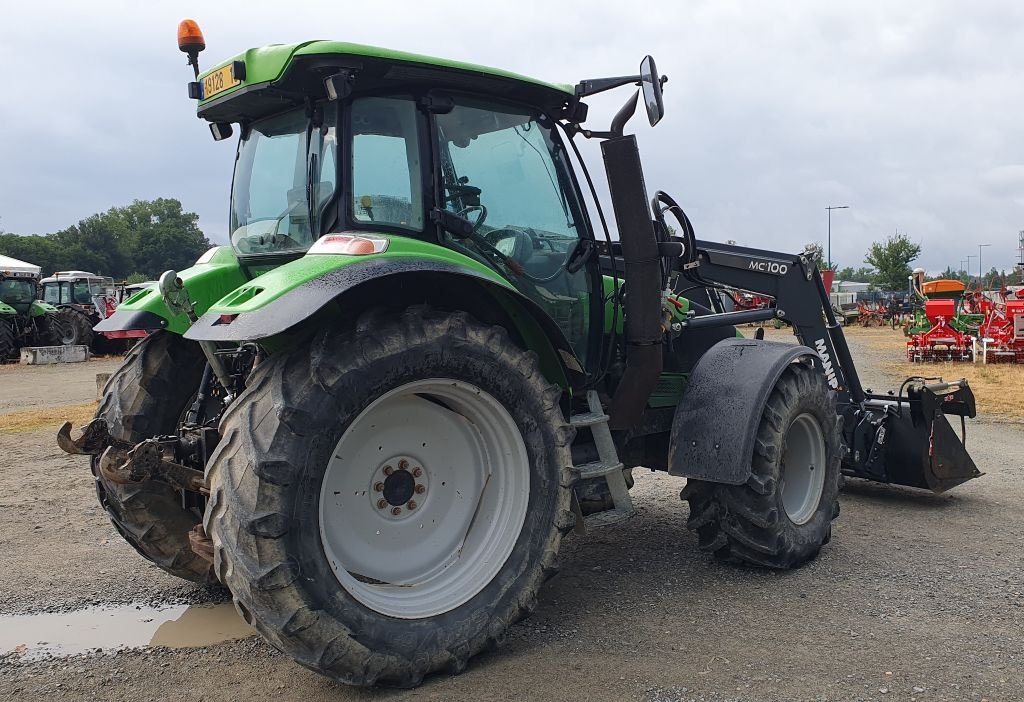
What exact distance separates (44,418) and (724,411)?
10.2 m

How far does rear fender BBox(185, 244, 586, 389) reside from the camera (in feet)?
9.92

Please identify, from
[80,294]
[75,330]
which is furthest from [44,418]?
[80,294]

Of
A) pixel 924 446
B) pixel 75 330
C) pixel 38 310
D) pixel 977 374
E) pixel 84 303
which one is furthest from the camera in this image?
pixel 84 303

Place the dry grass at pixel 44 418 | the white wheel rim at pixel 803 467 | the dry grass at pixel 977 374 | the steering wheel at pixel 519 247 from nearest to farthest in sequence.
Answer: the steering wheel at pixel 519 247
the white wheel rim at pixel 803 467
the dry grass at pixel 44 418
the dry grass at pixel 977 374

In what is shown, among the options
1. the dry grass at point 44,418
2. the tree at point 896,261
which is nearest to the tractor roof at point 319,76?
the dry grass at point 44,418

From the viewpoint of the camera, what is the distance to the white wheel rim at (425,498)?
346 cm

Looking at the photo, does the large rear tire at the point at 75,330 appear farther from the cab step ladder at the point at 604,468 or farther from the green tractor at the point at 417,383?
the cab step ladder at the point at 604,468

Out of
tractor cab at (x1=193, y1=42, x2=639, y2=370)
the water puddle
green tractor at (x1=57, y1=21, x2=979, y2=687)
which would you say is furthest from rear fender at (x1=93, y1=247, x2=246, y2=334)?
the water puddle

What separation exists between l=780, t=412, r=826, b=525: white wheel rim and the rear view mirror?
83.8 inches

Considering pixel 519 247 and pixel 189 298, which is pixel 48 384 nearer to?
pixel 189 298

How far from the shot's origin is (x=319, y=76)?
12.0 feet

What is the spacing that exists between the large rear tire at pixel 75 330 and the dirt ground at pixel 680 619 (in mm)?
19190

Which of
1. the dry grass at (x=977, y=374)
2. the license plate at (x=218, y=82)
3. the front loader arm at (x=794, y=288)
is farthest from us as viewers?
the dry grass at (x=977, y=374)

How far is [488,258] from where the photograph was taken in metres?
4.04
